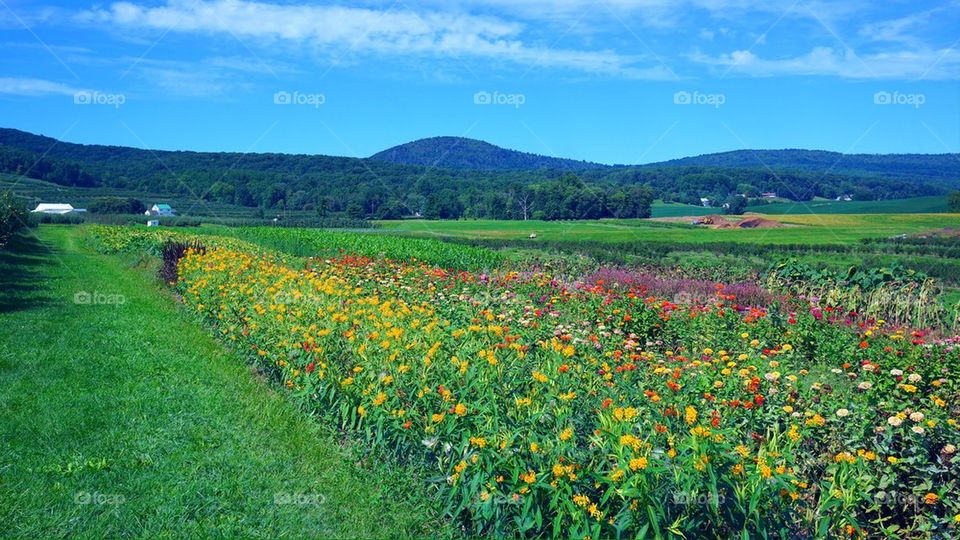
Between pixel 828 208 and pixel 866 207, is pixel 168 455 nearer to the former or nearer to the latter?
pixel 866 207

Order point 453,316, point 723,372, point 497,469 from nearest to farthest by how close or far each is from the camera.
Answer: point 497,469
point 723,372
point 453,316

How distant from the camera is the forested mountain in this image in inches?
2916

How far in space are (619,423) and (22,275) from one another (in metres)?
20.5

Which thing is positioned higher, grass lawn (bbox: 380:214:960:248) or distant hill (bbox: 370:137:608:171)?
distant hill (bbox: 370:137:608:171)

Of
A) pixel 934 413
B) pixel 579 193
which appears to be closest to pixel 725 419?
pixel 934 413

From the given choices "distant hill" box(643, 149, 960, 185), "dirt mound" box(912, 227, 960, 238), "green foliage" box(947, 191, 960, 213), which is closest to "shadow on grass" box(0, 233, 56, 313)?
"dirt mound" box(912, 227, 960, 238)

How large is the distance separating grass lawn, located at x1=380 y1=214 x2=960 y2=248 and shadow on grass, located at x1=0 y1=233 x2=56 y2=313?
2380 cm

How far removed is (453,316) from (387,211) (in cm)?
6969

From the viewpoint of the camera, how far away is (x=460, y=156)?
136500mm

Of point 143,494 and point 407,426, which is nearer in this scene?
point 407,426

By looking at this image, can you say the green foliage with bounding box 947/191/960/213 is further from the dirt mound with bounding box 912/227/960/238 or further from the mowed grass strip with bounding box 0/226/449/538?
the mowed grass strip with bounding box 0/226/449/538

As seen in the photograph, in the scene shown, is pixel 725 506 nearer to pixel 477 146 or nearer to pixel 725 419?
pixel 725 419

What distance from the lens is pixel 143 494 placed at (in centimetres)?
517

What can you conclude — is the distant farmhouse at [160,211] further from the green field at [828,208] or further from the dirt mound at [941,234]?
the dirt mound at [941,234]
